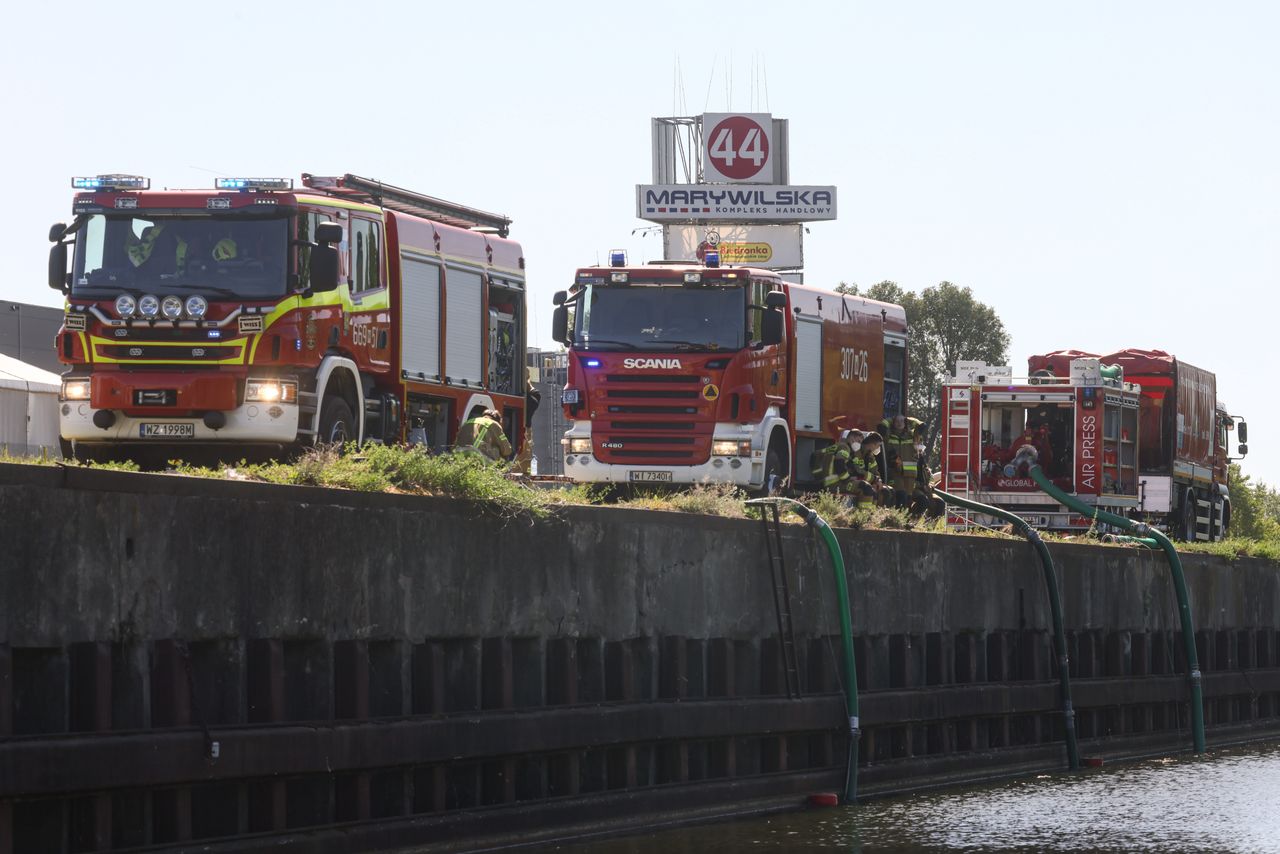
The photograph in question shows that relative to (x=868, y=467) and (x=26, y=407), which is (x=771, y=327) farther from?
(x=26, y=407)

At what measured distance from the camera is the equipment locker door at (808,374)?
29219 millimetres

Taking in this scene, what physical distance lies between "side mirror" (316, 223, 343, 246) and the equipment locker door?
9.35 metres

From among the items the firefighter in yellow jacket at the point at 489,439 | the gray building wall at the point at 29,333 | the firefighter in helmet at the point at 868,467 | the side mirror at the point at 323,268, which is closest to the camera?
the firefighter in yellow jacket at the point at 489,439

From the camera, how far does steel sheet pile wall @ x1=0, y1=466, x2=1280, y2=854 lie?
11.0m

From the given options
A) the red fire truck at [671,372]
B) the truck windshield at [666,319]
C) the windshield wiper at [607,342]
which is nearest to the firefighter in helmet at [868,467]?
the red fire truck at [671,372]

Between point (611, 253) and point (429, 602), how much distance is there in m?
14.4

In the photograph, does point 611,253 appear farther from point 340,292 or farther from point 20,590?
point 20,590

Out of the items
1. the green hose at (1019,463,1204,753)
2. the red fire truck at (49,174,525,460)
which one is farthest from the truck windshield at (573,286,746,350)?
the green hose at (1019,463,1204,753)

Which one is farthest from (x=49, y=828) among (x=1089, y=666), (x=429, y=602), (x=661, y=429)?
(x=661, y=429)

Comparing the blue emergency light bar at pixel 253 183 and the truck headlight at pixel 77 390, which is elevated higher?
the blue emergency light bar at pixel 253 183

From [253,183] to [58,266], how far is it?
6.77ft

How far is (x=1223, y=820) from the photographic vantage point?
18.5 m

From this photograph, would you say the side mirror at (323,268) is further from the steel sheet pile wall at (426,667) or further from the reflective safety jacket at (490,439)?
the steel sheet pile wall at (426,667)

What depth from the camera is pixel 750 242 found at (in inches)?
3110
